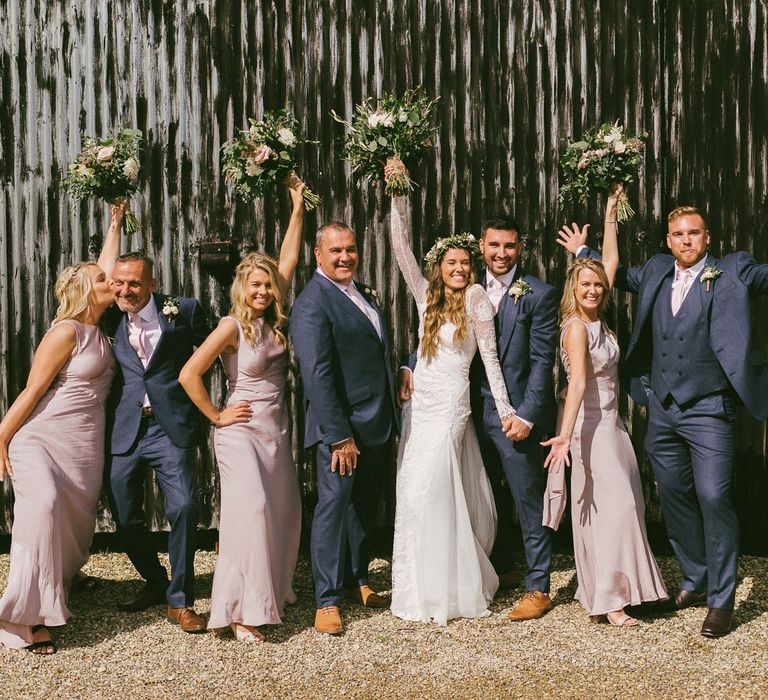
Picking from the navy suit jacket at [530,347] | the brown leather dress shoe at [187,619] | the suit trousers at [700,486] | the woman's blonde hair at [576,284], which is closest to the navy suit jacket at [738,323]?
the suit trousers at [700,486]

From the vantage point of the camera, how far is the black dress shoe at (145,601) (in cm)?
539

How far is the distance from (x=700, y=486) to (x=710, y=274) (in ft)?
4.13

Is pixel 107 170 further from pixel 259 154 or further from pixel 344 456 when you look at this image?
pixel 344 456

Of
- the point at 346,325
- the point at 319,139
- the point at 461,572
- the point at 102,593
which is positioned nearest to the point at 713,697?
the point at 461,572

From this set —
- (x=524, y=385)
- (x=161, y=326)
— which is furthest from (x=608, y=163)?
(x=161, y=326)

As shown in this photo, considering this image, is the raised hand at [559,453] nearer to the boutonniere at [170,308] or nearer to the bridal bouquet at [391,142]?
the bridal bouquet at [391,142]

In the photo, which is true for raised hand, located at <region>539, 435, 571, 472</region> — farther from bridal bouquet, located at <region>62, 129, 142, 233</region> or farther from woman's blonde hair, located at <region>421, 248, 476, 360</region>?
bridal bouquet, located at <region>62, 129, 142, 233</region>

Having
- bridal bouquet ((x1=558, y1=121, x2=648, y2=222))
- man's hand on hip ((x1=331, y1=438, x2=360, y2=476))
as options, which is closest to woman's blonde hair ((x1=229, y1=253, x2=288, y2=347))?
man's hand on hip ((x1=331, y1=438, x2=360, y2=476))

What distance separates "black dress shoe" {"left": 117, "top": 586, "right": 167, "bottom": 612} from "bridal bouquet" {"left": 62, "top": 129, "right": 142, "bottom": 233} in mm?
2277

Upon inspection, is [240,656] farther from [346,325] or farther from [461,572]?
[346,325]

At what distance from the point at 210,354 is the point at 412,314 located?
216 centimetres

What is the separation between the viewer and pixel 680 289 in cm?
532

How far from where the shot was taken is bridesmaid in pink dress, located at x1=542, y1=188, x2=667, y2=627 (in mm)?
5105

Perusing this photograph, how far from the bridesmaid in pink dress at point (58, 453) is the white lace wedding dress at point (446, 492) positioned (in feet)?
6.09
